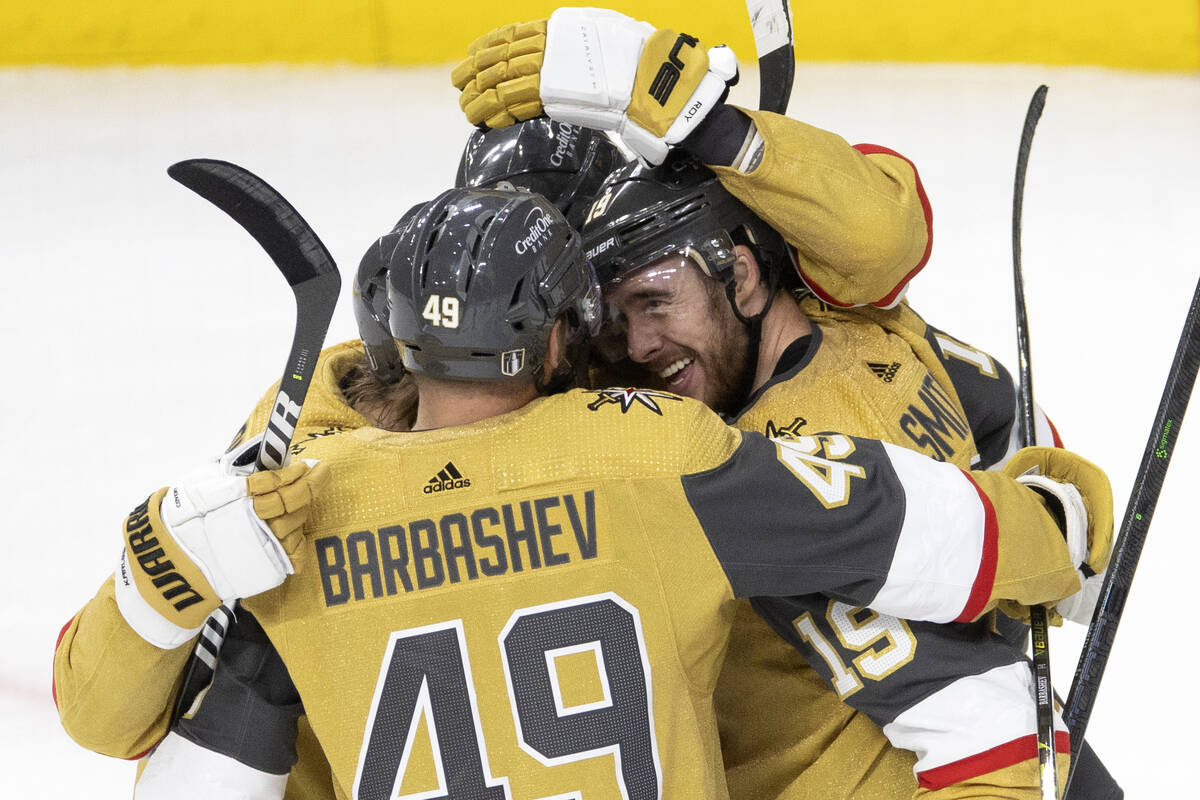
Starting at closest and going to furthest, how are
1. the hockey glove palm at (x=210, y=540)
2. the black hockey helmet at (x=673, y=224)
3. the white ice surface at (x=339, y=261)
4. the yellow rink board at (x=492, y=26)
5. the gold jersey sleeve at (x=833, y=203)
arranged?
the hockey glove palm at (x=210, y=540)
the gold jersey sleeve at (x=833, y=203)
the black hockey helmet at (x=673, y=224)
the white ice surface at (x=339, y=261)
the yellow rink board at (x=492, y=26)

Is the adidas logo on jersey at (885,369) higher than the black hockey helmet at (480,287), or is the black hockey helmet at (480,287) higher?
the black hockey helmet at (480,287)

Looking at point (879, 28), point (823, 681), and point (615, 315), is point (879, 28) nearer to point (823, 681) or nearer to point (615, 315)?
point (615, 315)

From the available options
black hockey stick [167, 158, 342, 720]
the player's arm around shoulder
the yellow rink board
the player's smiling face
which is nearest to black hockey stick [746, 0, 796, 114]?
the player's smiling face

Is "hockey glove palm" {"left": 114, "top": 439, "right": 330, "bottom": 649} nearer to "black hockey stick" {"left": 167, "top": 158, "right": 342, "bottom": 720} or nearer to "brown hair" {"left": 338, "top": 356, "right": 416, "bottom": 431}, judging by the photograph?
"black hockey stick" {"left": 167, "top": 158, "right": 342, "bottom": 720}

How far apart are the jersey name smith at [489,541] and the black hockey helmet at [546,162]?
943 mm

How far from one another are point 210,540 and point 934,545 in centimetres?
90

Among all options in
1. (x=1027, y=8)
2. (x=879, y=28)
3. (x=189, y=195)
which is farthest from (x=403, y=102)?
(x=1027, y=8)

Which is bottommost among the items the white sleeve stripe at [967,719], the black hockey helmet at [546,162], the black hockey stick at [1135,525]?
the white sleeve stripe at [967,719]

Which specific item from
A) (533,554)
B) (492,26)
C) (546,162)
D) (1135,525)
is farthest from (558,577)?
(492,26)

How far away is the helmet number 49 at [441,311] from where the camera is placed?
5.92ft

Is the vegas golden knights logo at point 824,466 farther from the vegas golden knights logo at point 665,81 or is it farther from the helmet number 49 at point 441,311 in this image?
the vegas golden knights logo at point 665,81

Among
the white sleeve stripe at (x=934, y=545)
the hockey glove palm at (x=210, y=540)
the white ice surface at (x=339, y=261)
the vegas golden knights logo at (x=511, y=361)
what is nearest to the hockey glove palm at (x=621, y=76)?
the vegas golden knights logo at (x=511, y=361)

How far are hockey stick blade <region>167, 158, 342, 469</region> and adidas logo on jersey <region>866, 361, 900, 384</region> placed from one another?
92cm

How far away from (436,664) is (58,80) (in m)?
4.89
